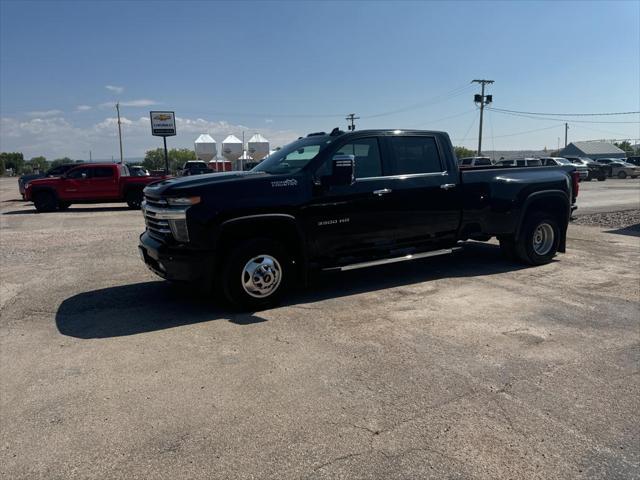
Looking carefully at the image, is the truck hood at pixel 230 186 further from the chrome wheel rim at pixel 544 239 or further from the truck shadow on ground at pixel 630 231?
the truck shadow on ground at pixel 630 231

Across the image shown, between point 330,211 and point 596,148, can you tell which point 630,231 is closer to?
point 330,211

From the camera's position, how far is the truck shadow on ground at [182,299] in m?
5.03

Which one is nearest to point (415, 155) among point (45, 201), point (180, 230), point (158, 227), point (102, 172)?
point (180, 230)

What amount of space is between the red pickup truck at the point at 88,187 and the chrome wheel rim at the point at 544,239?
47.9 feet

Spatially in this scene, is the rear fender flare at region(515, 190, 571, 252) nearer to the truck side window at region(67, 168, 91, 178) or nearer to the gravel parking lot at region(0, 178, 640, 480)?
the gravel parking lot at region(0, 178, 640, 480)

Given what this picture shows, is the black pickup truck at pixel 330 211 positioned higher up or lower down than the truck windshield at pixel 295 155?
lower down

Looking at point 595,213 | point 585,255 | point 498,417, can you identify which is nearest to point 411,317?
point 498,417

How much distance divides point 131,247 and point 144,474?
24.7 ft

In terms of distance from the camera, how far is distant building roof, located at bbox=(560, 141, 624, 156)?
91.2 metres

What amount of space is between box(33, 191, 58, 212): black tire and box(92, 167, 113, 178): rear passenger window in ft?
5.51

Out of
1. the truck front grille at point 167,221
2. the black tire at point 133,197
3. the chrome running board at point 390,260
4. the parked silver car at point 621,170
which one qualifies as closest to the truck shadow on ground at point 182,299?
the chrome running board at point 390,260

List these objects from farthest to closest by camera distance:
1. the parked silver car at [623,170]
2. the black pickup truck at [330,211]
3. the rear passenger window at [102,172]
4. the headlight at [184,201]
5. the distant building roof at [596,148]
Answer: the distant building roof at [596,148]
the parked silver car at [623,170]
the rear passenger window at [102,172]
the black pickup truck at [330,211]
the headlight at [184,201]

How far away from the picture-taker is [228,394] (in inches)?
138

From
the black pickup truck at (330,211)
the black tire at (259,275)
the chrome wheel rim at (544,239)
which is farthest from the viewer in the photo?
the chrome wheel rim at (544,239)
